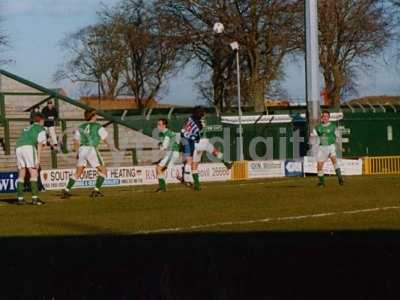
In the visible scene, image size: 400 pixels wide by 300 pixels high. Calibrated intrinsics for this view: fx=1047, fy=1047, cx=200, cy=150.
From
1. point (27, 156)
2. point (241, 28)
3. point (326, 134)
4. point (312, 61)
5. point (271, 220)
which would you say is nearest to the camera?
point (271, 220)

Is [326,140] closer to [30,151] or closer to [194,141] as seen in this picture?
[194,141]

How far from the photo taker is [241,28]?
5625 cm

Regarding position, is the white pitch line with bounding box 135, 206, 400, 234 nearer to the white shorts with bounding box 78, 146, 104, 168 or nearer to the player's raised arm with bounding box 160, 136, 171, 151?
the white shorts with bounding box 78, 146, 104, 168

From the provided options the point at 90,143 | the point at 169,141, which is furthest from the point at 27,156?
the point at 169,141

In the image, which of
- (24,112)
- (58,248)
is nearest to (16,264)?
(58,248)

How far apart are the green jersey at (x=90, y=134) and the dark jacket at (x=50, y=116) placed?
45.3 feet

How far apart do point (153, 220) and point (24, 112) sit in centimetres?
2937

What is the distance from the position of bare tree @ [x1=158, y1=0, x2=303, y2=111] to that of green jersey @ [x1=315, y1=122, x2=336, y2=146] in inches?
1070

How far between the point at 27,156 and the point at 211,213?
6.35 m

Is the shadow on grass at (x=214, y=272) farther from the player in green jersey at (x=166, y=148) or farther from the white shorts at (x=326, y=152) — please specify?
the white shorts at (x=326, y=152)

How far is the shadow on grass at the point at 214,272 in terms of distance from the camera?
854 cm

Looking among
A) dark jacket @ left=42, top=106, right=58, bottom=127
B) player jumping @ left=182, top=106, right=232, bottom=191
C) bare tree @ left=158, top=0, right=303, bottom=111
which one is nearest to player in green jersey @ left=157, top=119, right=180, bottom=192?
player jumping @ left=182, top=106, right=232, bottom=191

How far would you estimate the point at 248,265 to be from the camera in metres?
9.24

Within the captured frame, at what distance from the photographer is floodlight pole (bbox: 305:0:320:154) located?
39.2m
